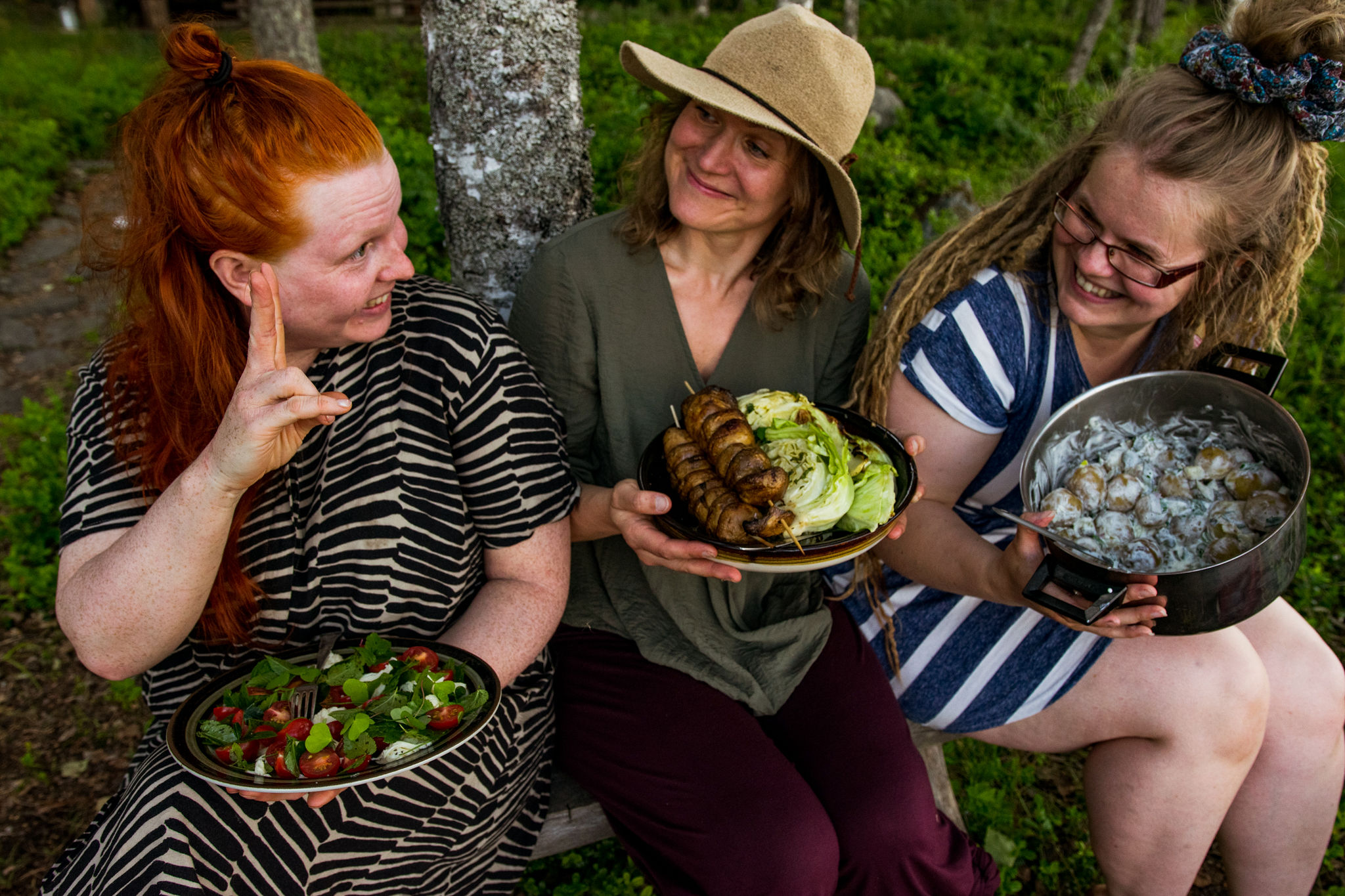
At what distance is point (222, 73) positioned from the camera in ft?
6.82

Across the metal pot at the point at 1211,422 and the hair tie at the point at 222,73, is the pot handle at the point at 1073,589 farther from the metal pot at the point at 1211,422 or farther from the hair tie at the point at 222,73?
the hair tie at the point at 222,73

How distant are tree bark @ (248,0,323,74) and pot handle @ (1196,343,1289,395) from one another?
8.34 m

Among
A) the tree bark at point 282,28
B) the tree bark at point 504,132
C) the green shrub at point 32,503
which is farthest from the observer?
the tree bark at point 282,28

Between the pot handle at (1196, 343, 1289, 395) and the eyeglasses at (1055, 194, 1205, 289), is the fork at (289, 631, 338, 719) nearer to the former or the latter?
the eyeglasses at (1055, 194, 1205, 289)

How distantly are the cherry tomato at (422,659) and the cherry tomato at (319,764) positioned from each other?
0.32 m

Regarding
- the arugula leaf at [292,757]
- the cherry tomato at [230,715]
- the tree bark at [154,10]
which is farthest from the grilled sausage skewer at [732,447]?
the tree bark at [154,10]

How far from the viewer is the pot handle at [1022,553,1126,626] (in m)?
2.20

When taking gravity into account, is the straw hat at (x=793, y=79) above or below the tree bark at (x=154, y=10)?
above

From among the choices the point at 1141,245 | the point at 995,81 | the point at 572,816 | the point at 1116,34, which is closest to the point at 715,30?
the point at 995,81

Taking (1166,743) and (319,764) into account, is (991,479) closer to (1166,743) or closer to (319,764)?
(1166,743)

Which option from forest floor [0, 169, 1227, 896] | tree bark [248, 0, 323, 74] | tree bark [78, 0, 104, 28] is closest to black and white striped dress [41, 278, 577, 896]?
forest floor [0, 169, 1227, 896]

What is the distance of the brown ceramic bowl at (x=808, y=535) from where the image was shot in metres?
2.27

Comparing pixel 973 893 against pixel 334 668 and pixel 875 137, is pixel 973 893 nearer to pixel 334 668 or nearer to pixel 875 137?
pixel 334 668

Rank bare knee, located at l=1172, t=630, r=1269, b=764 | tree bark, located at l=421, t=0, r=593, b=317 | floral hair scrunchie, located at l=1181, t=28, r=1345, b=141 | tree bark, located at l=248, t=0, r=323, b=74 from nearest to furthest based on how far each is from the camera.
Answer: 1. floral hair scrunchie, located at l=1181, t=28, r=1345, b=141
2. bare knee, located at l=1172, t=630, r=1269, b=764
3. tree bark, located at l=421, t=0, r=593, b=317
4. tree bark, located at l=248, t=0, r=323, b=74
